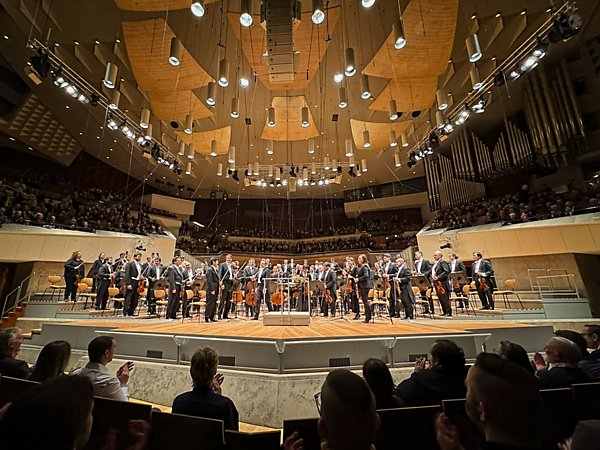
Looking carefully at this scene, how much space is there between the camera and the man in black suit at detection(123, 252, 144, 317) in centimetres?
738

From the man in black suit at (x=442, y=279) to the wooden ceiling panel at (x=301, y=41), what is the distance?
227 inches

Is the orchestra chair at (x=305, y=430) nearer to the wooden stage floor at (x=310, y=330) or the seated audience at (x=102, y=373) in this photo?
the seated audience at (x=102, y=373)

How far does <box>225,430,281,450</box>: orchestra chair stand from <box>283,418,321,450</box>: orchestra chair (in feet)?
0.15

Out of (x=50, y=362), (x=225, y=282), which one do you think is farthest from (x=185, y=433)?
(x=225, y=282)

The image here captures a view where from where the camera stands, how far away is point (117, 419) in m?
1.41

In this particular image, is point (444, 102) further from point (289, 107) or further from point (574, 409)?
point (574, 409)

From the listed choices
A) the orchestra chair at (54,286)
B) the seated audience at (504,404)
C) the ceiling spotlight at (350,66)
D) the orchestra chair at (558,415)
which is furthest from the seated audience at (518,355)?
the orchestra chair at (54,286)

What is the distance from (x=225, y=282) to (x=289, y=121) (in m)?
6.80

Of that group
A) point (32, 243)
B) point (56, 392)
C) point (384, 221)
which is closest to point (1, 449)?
point (56, 392)

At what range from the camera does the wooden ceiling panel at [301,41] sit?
22.5 ft

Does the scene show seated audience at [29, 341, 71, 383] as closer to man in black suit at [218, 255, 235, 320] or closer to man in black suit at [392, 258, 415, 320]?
man in black suit at [218, 255, 235, 320]

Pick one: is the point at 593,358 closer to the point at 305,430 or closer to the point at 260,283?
the point at 305,430

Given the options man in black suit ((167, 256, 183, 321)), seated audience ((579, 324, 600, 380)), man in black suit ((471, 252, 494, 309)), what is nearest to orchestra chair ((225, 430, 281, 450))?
seated audience ((579, 324, 600, 380))

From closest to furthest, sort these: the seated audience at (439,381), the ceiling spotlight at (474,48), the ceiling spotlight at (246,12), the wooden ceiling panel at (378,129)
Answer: the seated audience at (439,381) < the ceiling spotlight at (246,12) < the ceiling spotlight at (474,48) < the wooden ceiling panel at (378,129)
